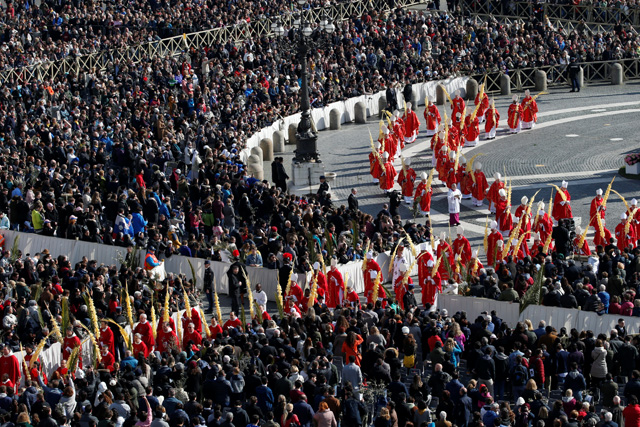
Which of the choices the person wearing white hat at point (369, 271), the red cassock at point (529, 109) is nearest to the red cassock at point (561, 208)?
the person wearing white hat at point (369, 271)

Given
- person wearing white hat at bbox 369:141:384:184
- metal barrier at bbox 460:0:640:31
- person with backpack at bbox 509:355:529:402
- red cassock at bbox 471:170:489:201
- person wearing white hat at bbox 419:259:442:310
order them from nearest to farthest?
person with backpack at bbox 509:355:529:402, person wearing white hat at bbox 419:259:442:310, red cassock at bbox 471:170:489:201, person wearing white hat at bbox 369:141:384:184, metal barrier at bbox 460:0:640:31

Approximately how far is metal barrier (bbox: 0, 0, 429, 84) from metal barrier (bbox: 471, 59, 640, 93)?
6.95 m

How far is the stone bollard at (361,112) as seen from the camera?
139ft

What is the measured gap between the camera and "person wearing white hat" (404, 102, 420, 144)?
38.7 m

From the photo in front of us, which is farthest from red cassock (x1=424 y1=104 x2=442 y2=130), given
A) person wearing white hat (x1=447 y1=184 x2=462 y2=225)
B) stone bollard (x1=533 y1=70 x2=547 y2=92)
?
person wearing white hat (x1=447 y1=184 x2=462 y2=225)

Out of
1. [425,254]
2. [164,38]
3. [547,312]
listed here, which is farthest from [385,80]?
[547,312]

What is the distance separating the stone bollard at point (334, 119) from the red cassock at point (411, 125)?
317 centimetres

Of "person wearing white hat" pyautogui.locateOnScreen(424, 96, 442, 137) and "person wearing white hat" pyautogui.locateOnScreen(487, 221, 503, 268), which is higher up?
"person wearing white hat" pyautogui.locateOnScreen(424, 96, 442, 137)

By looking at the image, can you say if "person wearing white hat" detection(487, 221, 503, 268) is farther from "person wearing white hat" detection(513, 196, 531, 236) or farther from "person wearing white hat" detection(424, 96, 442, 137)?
"person wearing white hat" detection(424, 96, 442, 137)

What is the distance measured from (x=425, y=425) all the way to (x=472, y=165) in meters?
17.2

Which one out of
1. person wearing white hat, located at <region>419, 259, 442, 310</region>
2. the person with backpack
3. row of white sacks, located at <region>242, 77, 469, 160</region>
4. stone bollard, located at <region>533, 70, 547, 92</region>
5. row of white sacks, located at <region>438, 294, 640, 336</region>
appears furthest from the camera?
stone bollard, located at <region>533, 70, 547, 92</region>

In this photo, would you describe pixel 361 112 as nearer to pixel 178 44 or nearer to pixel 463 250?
pixel 178 44

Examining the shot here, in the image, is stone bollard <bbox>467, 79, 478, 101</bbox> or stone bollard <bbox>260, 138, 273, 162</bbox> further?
stone bollard <bbox>467, 79, 478, 101</bbox>

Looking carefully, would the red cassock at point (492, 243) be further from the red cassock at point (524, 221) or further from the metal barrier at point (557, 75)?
the metal barrier at point (557, 75)
